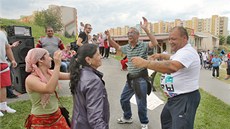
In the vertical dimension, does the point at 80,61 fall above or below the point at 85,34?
below

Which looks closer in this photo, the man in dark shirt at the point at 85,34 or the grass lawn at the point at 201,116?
the grass lawn at the point at 201,116

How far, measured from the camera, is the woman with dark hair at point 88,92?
5.82ft

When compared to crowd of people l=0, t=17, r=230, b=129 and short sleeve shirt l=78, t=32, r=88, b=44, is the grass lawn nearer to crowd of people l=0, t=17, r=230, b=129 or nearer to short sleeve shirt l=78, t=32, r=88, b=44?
short sleeve shirt l=78, t=32, r=88, b=44

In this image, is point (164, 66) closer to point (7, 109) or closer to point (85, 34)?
point (85, 34)

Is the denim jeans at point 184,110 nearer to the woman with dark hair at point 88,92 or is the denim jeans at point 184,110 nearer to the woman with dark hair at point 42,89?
the woman with dark hair at point 88,92

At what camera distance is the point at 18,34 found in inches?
232

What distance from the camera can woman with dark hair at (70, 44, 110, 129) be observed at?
1.77 m

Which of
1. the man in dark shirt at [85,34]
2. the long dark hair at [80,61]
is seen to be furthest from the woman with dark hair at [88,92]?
the man in dark shirt at [85,34]

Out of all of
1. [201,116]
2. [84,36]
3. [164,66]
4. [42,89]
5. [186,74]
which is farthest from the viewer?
[201,116]

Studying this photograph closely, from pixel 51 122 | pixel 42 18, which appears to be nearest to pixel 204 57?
pixel 51 122

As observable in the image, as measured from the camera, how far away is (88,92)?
1.81 metres

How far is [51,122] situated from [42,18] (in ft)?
135

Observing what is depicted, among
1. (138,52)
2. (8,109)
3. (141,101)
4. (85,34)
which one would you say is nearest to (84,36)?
(85,34)

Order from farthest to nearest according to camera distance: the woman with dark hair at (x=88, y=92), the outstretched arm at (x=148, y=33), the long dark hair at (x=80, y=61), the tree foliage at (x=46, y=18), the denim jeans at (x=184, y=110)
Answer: the tree foliage at (x=46, y=18)
the outstretched arm at (x=148, y=33)
the denim jeans at (x=184, y=110)
the long dark hair at (x=80, y=61)
the woman with dark hair at (x=88, y=92)
